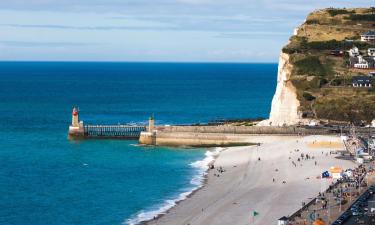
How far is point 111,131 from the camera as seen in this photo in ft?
366

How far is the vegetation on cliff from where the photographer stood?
108 m

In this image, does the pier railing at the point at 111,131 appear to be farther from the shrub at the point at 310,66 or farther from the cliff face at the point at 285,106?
the shrub at the point at 310,66

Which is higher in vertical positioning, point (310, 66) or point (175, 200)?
point (310, 66)

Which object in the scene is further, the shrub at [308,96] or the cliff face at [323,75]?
the shrub at [308,96]

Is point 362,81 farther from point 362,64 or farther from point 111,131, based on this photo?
point 111,131

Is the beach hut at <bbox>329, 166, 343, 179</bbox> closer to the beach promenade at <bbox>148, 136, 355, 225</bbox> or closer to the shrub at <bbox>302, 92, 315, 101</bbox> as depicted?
the beach promenade at <bbox>148, 136, 355, 225</bbox>

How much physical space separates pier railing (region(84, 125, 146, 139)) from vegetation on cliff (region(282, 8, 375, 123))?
22192 mm

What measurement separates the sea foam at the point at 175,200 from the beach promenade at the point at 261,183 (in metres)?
0.73

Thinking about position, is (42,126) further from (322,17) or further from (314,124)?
(322,17)

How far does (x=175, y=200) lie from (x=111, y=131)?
150 ft

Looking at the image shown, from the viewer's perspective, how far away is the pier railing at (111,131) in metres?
110

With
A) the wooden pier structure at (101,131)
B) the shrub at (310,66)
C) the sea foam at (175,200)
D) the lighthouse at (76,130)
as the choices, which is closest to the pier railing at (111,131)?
the wooden pier structure at (101,131)

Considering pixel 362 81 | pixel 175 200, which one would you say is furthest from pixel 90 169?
pixel 362 81

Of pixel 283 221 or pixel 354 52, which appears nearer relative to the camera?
pixel 283 221
